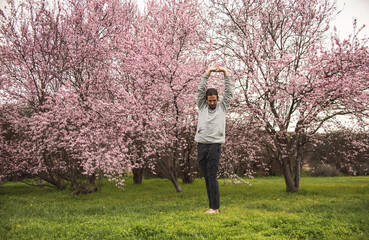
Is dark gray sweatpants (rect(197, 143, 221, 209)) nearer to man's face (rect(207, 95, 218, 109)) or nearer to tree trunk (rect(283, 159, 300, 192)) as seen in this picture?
man's face (rect(207, 95, 218, 109))

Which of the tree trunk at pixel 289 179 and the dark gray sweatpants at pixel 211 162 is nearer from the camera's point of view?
the dark gray sweatpants at pixel 211 162

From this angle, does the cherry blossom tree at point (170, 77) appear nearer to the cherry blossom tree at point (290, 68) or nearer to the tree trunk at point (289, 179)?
the cherry blossom tree at point (290, 68)

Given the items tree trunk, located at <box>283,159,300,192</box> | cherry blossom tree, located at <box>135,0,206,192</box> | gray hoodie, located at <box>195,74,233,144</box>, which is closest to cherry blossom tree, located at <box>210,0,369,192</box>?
tree trunk, located at <box>283,159,300,192</box>

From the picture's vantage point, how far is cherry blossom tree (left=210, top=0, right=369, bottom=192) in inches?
284

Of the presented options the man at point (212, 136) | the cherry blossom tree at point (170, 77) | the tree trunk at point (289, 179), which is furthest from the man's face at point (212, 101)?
the tree trunk at point (289, 179)

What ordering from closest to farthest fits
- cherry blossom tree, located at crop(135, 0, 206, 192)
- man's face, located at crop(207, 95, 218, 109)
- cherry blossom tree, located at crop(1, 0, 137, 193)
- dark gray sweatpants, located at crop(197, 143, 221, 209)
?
dark gray sweatpants, located at crop(197, 143, 221, 209), man's face, located at crop(207, 95, 218, 109), cherry blossom tree, located at crop(135, 0, 206, 192), cherry blossom tree, located at crop(1, 0, 137, 193)

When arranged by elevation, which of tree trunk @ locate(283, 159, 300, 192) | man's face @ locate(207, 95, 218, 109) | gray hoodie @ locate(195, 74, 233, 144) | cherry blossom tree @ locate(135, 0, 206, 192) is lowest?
tree trunk @ locate(283, 159, 300, 192)

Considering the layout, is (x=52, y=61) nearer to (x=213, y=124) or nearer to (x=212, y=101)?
(x=212, y=101)

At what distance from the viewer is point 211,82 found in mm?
7879

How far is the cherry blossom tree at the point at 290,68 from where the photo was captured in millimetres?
7203

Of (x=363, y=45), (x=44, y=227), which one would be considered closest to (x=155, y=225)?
(x=44, y=227)

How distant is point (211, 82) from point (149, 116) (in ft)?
7.49

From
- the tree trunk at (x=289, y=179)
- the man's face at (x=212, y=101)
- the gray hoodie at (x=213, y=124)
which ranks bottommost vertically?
the tree trunk at (x=289, y=179)

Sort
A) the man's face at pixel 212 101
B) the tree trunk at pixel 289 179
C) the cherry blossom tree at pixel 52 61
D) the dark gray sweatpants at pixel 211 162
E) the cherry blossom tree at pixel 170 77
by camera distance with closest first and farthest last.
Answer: the dark gray sweatpants at pixel 211 162 → the man's face at pixel 212 101 → the cherry blossom tree at pixel 170 77 → the cherry blossom tree at pixel 52 61 → the tree trunk at pixel 289 179
